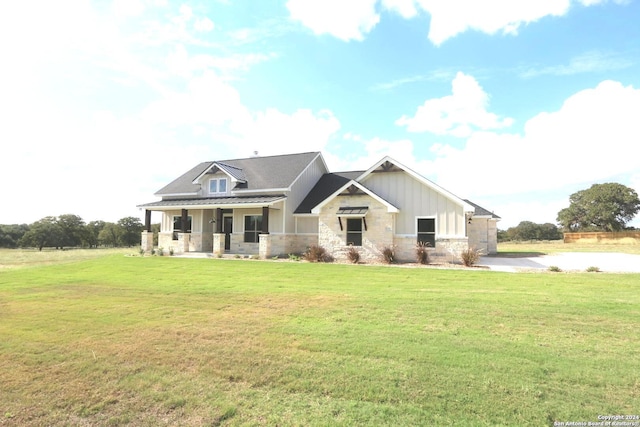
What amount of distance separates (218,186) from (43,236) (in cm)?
5652

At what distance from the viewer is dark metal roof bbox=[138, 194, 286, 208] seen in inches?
852

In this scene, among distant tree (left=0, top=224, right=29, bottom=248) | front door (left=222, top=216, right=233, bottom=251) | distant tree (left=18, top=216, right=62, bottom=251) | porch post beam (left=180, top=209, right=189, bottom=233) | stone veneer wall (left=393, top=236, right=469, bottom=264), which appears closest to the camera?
stone veneer wall (left=393, top=236, right=469, bottom=264)

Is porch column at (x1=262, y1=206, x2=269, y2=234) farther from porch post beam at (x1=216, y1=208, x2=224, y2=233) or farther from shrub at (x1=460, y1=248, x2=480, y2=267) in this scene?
shrub at (x1=460, y1=248, x2=480, y2=267)

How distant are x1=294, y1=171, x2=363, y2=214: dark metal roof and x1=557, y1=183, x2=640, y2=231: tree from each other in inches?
1931

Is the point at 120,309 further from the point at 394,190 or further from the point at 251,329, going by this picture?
the point at 394,190

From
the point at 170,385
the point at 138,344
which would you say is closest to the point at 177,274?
the point at 138,344

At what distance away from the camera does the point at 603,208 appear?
52938 mm

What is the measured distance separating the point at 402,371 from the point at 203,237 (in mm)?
22650

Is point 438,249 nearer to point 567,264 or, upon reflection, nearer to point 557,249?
point 567,264

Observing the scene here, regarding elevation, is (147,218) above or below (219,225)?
above

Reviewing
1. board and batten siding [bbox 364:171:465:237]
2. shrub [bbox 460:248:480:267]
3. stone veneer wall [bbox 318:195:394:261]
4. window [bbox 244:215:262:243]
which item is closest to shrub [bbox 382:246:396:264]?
stone veneer wall [bbox 318:195:394:261]

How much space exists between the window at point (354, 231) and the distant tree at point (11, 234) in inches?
3102

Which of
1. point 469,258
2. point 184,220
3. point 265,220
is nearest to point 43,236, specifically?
point 184,220

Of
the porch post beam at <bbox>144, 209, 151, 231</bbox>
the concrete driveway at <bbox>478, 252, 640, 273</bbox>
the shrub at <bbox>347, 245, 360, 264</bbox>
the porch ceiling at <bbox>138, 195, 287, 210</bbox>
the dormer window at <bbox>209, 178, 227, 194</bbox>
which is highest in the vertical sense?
the dormer window at <bbox>209, 178, 227, 194</bbox>
